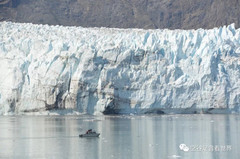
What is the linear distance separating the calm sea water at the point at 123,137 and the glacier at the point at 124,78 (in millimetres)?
639

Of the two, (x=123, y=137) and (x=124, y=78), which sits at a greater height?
(x=124, y=78)

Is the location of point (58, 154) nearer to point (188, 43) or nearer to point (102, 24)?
point (188, 43)

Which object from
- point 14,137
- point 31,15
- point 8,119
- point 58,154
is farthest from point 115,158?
point 31,15

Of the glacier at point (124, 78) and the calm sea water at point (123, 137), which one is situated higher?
the glacier at point (124, 78)

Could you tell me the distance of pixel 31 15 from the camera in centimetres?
5372

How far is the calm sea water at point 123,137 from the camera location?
19.5m

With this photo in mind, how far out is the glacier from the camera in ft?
97.5

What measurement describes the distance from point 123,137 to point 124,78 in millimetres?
7223

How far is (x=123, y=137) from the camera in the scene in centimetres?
2305

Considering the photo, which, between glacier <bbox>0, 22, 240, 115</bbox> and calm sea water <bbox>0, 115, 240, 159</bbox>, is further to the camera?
glacier <bbox>0, 22, 240, 115</bbox>

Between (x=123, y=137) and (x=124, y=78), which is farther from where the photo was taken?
(x=124, y=78)

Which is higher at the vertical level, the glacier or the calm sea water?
the glacier

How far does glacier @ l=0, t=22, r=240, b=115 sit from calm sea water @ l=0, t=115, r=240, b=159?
64 centimetres

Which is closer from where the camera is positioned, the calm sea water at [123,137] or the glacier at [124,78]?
the calm sea water at [123,137]
